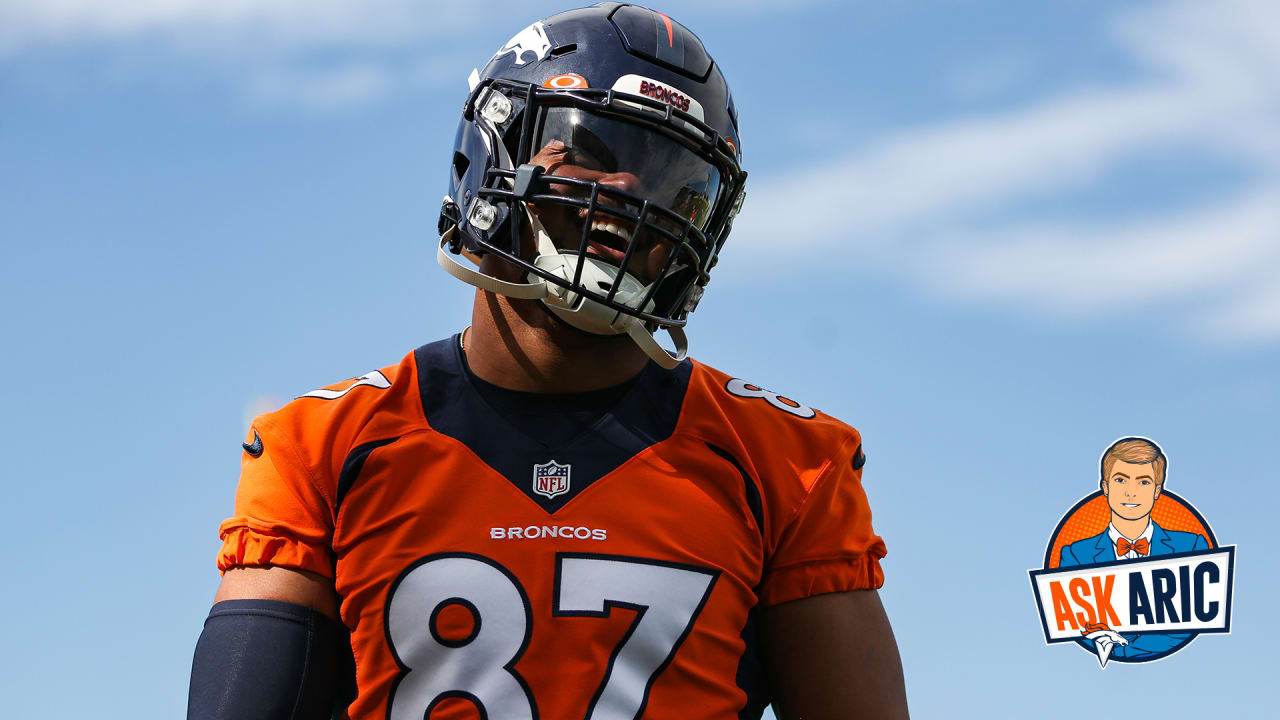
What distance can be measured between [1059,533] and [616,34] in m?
6.97

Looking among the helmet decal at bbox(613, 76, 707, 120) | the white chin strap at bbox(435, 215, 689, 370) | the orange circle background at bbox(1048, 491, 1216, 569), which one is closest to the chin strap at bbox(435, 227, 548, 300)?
the white chin strap at bbox(435, 215, 689, 370)

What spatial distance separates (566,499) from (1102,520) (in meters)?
7.20

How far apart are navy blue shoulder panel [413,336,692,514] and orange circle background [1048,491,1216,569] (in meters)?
6.77

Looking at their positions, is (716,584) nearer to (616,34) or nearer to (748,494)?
(748,494)

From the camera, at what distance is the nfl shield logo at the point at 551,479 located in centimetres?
293

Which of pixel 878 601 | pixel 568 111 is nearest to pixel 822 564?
pixel 878 601

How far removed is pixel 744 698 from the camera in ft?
9.55

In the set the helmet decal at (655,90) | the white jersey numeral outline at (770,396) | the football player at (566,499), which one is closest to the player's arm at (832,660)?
the football player at (566,499)

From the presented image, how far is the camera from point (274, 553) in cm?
290

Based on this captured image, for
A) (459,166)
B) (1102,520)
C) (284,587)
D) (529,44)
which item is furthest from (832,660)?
(1102,520)

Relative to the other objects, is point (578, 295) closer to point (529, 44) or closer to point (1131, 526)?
point (529, 44)

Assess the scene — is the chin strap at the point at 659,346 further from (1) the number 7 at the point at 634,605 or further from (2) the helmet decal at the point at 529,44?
(2) the helmet decal at the point at 529,44

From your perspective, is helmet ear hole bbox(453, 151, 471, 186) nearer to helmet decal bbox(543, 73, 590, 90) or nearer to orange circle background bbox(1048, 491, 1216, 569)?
helmet decal bbox(543, 73, 590, 90)

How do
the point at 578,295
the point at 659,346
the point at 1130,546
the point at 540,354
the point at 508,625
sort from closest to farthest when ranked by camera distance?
the point at 508,625 → the point at 578,295 → the point at 659,346 → the point at 540,354 → the point at 1130,546
